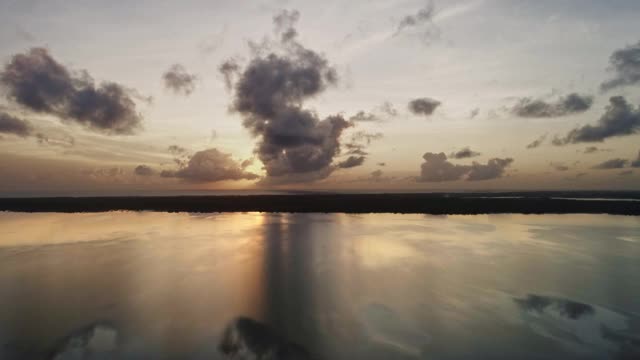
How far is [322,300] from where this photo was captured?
18.5m

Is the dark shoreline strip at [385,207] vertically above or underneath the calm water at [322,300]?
above

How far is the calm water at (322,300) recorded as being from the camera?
42.8ft

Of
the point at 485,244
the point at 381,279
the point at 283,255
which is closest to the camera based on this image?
the point at 381,279

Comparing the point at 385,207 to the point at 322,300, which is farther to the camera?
the point at 385,207

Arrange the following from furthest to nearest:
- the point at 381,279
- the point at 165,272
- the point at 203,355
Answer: the point at 165,272, the point at 381,279, the point at 203,355

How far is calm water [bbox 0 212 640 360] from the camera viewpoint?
1303cm

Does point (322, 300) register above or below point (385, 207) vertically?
below

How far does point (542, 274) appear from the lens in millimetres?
23750

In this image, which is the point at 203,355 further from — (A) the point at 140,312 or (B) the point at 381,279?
(B) the point at 381,279

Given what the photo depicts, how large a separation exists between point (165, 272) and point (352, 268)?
10405 millimetres

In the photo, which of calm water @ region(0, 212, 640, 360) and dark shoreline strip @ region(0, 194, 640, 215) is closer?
calm water @ region(0, 212, 640, 360)

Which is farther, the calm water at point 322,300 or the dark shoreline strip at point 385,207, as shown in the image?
the dark shoreline strip at point 385,207

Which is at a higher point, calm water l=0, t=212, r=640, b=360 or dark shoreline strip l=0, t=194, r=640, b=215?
dark shoreline strip l=0, t=194, r=640, b=215

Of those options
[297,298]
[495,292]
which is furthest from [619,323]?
[297,298]
